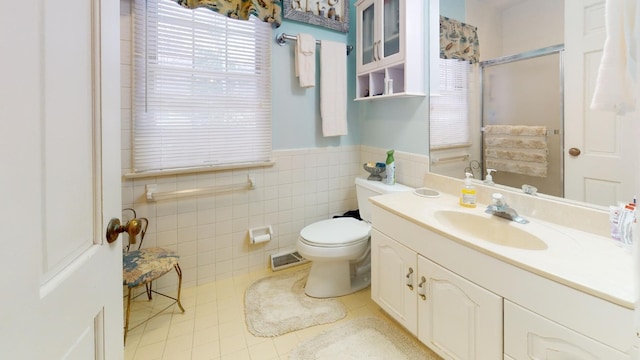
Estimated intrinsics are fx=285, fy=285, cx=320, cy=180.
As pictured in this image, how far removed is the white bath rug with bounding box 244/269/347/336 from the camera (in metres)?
1.65

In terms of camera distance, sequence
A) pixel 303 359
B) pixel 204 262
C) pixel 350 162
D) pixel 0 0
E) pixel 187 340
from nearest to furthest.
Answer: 1. pixel 0 0
2. pixel 303 359
3. pixel 187 340
4. pixel 204 262
5. pixel 350 162

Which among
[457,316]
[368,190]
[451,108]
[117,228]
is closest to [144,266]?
[117,228]

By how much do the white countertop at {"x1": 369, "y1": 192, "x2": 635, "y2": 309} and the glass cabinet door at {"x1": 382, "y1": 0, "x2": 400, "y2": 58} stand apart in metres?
1.19

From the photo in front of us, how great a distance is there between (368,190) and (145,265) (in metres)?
1.49

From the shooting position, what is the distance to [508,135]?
4.74 ft

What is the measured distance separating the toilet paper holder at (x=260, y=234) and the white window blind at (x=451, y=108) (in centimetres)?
138

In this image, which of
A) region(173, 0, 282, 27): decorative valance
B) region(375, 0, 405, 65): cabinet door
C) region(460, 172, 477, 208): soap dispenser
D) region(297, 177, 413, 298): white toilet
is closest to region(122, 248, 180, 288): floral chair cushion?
region(297, 177, 413, 298): white toilet

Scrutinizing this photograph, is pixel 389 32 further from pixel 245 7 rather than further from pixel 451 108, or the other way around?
pixel 245 7

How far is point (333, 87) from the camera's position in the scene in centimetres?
234

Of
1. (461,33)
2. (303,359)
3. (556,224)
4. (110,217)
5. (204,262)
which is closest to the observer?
(110,217)

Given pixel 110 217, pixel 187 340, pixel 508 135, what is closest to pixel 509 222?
pixel 508 135

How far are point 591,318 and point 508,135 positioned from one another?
0.93 meters

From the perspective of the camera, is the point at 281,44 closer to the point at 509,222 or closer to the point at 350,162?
the point at 350,162

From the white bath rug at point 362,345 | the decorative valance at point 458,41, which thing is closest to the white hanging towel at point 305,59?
the decorative valance at point 458,41
